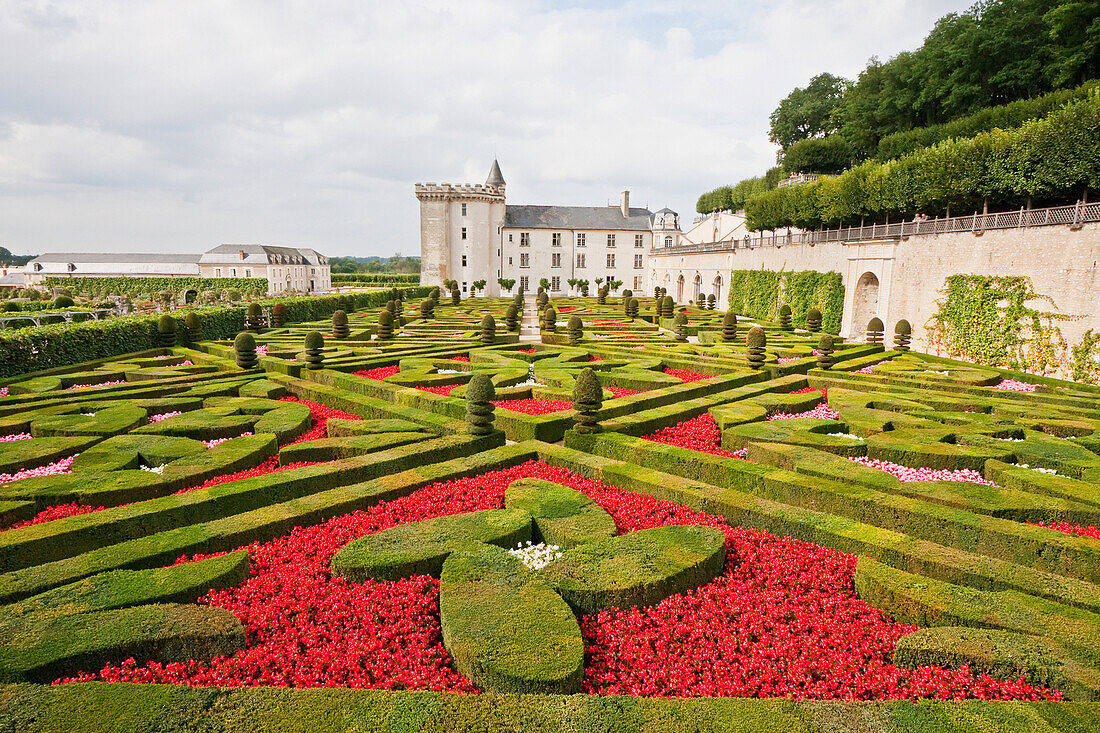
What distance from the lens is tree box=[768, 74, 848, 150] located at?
58.8 m

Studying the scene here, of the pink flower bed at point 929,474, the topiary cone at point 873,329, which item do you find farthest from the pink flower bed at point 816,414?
the topiary cone at point 873,329

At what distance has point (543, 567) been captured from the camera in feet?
20.3

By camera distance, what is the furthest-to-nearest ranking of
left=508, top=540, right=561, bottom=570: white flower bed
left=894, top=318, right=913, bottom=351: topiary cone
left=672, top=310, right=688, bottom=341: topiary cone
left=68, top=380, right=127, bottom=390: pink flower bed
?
left=672, top=310, right=688, bottom=341: topiary cone
left=894, top=318, right=913, bottom=351: topiary cone
left=68, top=380, right=127, bottom=390: pink flower bed
left=508, top=540, right=561, bottom=570: white flower bed

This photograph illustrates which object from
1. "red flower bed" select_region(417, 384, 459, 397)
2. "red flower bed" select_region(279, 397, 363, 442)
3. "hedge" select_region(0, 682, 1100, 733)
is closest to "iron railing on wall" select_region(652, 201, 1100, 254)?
"red flower bed" select_region(417, 384, 459, 397)

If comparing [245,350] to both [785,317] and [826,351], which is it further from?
[785,317]

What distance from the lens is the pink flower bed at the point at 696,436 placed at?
11148 mm

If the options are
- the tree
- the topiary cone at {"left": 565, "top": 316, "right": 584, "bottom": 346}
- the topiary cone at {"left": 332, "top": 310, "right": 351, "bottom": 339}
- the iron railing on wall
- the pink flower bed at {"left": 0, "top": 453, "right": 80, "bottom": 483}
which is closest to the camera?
the pink flower bed at {"left": 0, "top": 453, "right": 80, "bottom": 483}

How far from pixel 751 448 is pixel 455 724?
782cm

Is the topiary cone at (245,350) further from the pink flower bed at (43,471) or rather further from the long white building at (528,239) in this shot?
the long white building at (528,239)

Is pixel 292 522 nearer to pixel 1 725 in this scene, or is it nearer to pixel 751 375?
pixel 1 725

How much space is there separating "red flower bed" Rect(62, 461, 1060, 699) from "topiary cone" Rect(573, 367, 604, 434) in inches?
175

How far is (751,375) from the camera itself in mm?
16531

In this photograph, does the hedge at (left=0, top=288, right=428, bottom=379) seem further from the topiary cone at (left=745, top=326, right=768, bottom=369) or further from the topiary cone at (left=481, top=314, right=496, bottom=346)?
the topiary cone at (left=745, top=326, right=768, bottom=369)

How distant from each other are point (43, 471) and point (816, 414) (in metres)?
14.8
